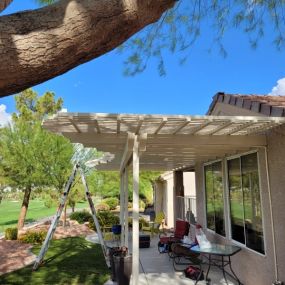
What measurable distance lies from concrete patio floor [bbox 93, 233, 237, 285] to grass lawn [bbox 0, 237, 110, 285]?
97 centimetres

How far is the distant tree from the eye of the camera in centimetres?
1772

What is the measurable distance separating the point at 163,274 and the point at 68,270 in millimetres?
2797

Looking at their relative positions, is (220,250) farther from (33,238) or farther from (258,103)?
(33,238)

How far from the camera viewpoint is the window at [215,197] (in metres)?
9.31

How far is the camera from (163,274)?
8.89 metres

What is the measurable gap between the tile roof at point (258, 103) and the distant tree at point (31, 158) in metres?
11.0

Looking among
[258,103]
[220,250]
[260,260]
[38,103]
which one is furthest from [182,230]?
[38,103]

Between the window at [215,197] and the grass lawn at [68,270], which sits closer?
the grass lawn at [68,270]

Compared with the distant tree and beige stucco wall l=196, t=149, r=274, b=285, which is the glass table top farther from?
the distant tree

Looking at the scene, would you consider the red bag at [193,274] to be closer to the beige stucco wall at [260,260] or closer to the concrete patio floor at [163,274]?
the concrete patio floor at [163,274]

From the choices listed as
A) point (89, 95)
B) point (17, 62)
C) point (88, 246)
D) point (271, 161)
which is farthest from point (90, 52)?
point (89, 95)

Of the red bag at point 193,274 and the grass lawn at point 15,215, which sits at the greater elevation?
the grass lawn at point 15,215

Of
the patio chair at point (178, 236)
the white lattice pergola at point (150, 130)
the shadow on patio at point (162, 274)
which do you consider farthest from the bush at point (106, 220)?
the white lattice pergola at point (150, 130)

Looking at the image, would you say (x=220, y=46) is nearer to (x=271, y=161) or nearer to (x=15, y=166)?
(x=271, y=161)
